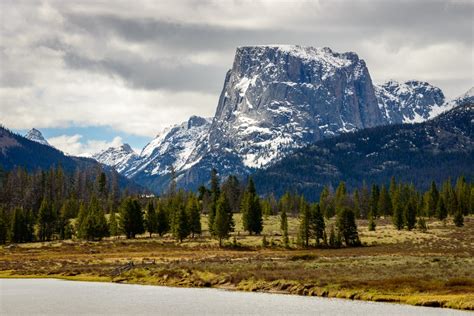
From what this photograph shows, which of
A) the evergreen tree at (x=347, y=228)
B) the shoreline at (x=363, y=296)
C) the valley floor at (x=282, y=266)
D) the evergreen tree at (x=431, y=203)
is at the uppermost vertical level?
the evergreen tree at (x=431, y=203)

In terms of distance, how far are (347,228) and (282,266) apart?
5445 cm

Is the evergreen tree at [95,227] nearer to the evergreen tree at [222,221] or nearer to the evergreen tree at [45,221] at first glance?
the evergreen tree at [45,221]

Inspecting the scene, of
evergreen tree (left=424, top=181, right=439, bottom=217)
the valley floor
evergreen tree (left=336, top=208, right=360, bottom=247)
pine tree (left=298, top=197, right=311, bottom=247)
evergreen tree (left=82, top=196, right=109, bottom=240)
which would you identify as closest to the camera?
the valley floor

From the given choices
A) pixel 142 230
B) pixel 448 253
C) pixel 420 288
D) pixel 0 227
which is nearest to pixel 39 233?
pixel 0 227

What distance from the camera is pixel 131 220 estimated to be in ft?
530

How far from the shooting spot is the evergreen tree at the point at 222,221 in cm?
14200

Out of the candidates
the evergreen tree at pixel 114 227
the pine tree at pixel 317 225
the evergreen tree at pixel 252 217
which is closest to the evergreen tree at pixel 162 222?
the evergreen tree at pixel 114 227

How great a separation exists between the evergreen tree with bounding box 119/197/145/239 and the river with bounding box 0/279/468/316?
8755 cm

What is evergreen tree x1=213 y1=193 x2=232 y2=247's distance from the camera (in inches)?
5591

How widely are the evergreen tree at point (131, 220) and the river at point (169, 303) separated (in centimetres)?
8755

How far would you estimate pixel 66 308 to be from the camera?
5512cm

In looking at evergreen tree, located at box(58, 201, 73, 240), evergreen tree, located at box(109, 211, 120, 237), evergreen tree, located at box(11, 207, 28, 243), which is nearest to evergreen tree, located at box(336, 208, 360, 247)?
evergreen tree, located at box(109, 211, 120, 237)

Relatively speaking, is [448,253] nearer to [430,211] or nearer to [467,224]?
[467,224]

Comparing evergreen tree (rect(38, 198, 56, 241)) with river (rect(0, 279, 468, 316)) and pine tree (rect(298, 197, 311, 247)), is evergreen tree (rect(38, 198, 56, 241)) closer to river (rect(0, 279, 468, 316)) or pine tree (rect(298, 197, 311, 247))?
pine tree (rect(298, 197, 311, 247))
